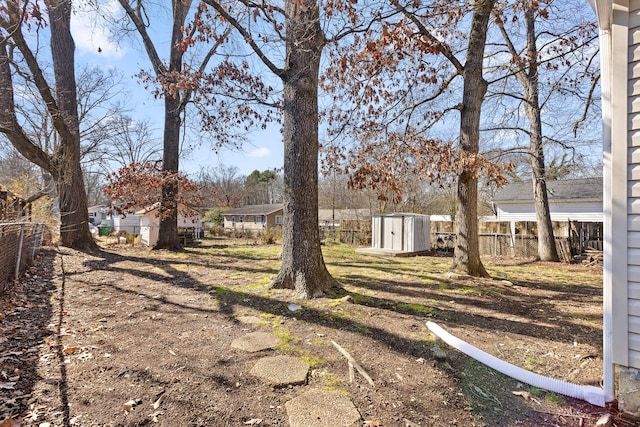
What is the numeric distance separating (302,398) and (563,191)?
891 inches

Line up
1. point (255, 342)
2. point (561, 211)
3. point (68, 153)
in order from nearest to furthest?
point (255, 342), point (68, 153), point (561, 211)

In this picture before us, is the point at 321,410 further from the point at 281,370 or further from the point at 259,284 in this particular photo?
the point at 259,284

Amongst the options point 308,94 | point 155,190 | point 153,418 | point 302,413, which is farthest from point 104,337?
point 155,190

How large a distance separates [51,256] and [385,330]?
361 inches

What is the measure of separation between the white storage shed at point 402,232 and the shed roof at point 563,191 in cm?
897

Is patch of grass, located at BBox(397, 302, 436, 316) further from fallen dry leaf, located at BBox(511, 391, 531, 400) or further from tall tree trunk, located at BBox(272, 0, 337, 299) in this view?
fallen dry leaf, located at BBox(511, 391, 531, 400)

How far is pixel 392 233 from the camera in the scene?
45.4ft

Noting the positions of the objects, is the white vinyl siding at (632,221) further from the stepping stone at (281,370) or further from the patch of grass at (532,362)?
the stepping stone at (281,370)

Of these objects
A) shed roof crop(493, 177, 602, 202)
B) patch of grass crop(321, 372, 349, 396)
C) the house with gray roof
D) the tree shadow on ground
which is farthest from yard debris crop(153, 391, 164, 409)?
shed roof crop(493, 177, 602, 202)

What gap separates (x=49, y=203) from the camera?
12.8m

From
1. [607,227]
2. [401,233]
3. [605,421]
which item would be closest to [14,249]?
[605,421]

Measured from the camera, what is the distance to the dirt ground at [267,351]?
2301 millimetres

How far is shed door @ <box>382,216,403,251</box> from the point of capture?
1360 centimetres

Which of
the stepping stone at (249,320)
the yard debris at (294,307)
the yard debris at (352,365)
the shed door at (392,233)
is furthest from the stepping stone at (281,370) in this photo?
the shed door at (392,233)
